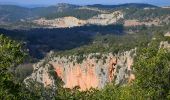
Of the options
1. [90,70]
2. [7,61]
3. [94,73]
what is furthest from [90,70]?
[7,61]

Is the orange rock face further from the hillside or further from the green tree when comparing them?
the green tree

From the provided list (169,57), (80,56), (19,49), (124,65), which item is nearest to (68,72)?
(80,56)

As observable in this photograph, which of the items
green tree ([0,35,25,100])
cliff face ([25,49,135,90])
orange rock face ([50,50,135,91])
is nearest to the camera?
green tree ([0,35,25,100])

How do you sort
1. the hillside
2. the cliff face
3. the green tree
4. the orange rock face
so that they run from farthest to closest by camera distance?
1. the orange rock face
2. the cliff face
3. the hillside
4. the green tree

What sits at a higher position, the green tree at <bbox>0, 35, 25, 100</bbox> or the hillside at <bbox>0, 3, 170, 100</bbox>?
the green tree at <bbox>0, 35, 25, 100</bbox>

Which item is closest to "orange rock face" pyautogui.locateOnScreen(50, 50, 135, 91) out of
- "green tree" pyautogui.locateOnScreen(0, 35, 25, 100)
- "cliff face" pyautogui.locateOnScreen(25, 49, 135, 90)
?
"cliff face" pyautogui.locateOnScreen(25, 49, 135, 90)

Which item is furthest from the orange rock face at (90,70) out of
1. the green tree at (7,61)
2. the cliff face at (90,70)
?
the green tree at (7,61)

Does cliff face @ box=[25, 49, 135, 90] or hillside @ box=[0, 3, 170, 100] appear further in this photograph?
cliff face @ box=[25, 49, 135, 90]

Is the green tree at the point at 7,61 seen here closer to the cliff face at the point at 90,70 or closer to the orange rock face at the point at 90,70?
the cliff face at the point at 90,70
